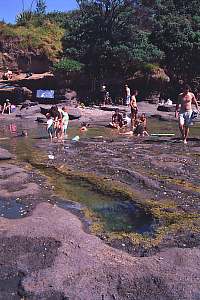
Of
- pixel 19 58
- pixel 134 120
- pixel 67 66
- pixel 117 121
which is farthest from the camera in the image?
pixel 19 58

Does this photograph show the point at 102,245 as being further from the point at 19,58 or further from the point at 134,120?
the point at 19,58

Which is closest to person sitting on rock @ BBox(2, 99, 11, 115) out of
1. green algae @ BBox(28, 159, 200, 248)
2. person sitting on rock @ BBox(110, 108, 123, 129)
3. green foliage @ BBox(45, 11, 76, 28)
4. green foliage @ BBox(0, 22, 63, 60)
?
green foliage @ BBox(0, 22, 63, 60)

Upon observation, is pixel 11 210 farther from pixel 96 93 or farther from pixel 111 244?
pixel 96 93

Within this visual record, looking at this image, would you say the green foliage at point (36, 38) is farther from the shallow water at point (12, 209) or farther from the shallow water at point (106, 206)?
the shallow water at point (12, 209)

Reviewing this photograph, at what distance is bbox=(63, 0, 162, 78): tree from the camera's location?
41.2 meters

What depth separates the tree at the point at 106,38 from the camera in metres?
41.2

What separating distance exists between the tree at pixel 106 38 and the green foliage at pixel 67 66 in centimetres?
223

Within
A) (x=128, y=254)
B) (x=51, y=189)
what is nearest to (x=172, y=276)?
(x=128, y=254)

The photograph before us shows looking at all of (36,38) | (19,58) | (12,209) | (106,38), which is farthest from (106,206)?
(36,38)

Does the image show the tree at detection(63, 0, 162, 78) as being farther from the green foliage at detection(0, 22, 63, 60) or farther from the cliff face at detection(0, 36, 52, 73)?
the cliff face at detection(0, 36, 52, 73)

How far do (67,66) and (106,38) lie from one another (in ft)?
17.9

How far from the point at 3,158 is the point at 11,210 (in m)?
5.97

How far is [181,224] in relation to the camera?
7941 mm

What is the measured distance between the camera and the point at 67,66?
38531 millimetres
